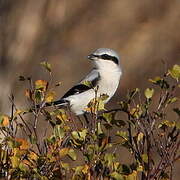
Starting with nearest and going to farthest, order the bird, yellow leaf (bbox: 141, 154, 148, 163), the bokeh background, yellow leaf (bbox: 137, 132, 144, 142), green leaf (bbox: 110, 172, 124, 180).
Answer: green leaf (bbox: 110, 172, 124, 180)
yellow leaf (bbox: 141, 154, 148, 163)
yellow leaf (bbox: 137, 132, 144, 142)
the bird
the bokeh background

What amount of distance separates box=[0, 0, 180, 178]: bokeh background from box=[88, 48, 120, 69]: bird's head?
2.40m

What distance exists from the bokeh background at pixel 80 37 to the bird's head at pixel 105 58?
2.40 meters

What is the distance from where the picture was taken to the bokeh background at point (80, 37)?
7.89 meters

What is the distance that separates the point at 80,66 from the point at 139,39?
769mm

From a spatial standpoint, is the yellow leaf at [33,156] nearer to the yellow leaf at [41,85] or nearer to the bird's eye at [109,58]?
the yellow leaf at [41,85]

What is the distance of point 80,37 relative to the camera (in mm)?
8500

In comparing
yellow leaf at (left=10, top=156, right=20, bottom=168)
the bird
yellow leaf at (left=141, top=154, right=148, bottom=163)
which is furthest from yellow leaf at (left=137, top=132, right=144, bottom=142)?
the bird

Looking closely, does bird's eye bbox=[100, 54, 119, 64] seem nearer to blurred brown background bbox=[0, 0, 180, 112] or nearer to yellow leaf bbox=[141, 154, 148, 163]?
blurred brown background bbox=[0, 0, 180, 112]

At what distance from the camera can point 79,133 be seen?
7.29 ft

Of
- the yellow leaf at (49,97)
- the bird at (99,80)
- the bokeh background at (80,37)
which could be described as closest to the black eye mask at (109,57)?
the bird at (99,80)

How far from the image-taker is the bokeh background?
7887mm

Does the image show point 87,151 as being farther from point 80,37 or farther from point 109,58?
point 80,37

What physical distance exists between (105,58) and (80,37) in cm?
342

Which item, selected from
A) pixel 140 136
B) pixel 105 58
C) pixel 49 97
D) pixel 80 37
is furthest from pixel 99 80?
pixel 80 37
